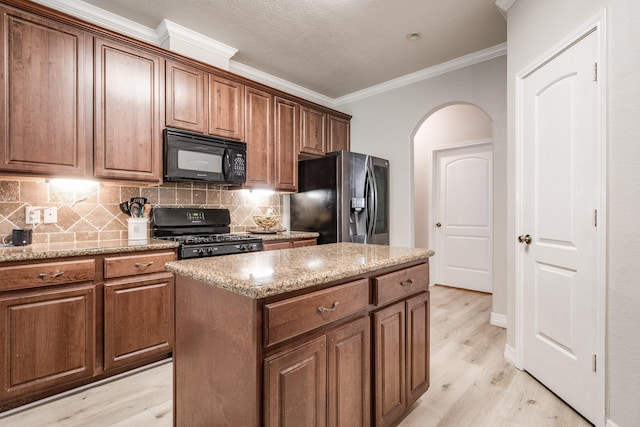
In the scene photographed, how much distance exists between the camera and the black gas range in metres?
2.60

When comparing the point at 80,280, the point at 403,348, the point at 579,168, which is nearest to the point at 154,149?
the point at 80,280

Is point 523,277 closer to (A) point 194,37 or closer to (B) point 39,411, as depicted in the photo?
(B) point 39,411

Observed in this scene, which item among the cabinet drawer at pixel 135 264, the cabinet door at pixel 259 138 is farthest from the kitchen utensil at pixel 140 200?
the cabinet door at pixel 259 138

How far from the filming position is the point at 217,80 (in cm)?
304

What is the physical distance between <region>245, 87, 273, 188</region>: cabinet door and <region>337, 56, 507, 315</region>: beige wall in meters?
1.50

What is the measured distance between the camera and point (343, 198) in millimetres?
3510

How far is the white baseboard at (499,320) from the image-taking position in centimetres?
319

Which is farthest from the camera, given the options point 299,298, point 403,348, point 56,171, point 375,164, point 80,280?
point 375,164

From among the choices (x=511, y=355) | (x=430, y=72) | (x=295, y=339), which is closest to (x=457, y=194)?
(x=430, y=72)

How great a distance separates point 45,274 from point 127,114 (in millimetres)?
1269

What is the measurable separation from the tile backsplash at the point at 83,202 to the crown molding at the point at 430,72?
2327mm

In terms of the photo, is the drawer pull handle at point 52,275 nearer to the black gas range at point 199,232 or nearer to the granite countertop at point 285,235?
the black gas range at point 199,232

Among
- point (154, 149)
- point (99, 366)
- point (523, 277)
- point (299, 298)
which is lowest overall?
point (99, 366)

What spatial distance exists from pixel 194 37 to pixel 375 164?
2272 millimetres
